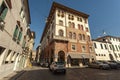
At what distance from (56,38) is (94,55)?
15620mm

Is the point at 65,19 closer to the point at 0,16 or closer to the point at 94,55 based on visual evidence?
the point at 94,55

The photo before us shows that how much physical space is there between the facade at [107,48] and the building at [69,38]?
15.7ft

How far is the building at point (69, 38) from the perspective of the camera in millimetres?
23580

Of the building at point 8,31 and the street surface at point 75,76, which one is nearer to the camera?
the building at point 8,31

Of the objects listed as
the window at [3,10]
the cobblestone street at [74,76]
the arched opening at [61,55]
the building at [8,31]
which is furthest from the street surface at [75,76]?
the arched opening at [61,55]

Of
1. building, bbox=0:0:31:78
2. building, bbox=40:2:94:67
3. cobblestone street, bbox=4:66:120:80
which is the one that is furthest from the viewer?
building, bbox=40:2:94:67

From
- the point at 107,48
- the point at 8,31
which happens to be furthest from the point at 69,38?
the point at 107,48

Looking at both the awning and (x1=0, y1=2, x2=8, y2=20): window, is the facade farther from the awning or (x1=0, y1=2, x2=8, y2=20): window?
(x1=0, y1=2, x2=8, y2=20): window

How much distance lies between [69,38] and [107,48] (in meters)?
20.1

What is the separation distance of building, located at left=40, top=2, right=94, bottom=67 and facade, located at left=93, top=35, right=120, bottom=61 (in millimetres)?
4776

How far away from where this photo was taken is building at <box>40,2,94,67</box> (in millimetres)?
23580

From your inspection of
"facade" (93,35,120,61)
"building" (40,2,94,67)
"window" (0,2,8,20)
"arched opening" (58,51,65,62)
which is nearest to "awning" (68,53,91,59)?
"building" (40,2,94,67)

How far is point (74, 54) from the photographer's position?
2445 centimetres

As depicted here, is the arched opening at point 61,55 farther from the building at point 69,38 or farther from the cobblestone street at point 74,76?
the cobblestone street at point 74,76
